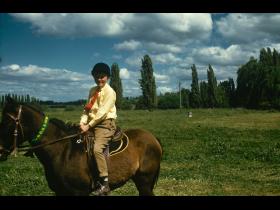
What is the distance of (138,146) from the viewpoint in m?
8.34

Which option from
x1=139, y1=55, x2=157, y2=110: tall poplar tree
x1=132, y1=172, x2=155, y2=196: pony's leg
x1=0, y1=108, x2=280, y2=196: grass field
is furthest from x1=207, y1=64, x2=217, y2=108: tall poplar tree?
x1=132, y1=172, x2=155, y2=196: pony's leg

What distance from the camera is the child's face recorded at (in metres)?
7.82

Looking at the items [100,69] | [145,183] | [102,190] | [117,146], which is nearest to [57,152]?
[102,190]

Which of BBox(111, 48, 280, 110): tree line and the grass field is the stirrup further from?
BBox(111, 48, 280, 110): tree line

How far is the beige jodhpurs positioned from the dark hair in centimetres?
94

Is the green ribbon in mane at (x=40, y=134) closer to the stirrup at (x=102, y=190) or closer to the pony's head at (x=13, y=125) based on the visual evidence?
the pony's head at (x=13, y=125)

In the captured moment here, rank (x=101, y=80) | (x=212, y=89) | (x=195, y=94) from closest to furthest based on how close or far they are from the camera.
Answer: (x=101, y=80)
(x=212, y=89)
(x=195, y=94)

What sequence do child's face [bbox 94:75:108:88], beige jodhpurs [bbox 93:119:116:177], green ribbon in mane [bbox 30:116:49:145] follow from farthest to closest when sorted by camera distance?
child's face [bbox 94:75:108:88] → beige jodhpurs [bbox 93:119:116:177] → green ribbon in mane [bbox 30:116:49:145]

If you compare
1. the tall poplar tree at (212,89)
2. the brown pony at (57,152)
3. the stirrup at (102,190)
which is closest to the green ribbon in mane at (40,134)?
the brown pony at (57,152)

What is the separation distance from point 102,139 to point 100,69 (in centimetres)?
137

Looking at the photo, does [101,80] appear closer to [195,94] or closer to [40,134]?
[40,134]

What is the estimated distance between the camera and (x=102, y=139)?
25.3 feet
